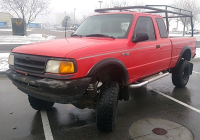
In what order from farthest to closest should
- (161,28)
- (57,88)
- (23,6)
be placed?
(23,6), (161,28), (57,88)

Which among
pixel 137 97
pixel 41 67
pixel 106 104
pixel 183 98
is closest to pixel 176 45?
pixel 183 98

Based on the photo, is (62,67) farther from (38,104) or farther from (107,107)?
(38,104)

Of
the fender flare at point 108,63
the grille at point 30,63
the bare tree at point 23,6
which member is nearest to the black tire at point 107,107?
the fender flare at point 108,63

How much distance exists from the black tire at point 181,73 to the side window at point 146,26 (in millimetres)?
1764

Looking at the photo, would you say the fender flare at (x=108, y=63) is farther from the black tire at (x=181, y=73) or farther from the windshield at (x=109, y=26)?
the black tire at (x=181, y=73)

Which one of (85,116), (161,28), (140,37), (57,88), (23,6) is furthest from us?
(23,6)

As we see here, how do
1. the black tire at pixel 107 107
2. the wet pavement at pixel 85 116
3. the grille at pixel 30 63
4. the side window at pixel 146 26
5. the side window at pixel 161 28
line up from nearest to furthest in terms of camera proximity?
1. the grille at pixel 30 63
2. the black tire at pixel 107 107
3. the wet pavement at pixel 85 116
4. the side window at pixel 146 26
5. the side window at pixel 161 28

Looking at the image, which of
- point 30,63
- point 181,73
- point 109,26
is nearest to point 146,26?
point 109,26

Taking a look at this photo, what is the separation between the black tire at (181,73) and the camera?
5746mm

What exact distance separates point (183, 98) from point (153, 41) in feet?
6.14

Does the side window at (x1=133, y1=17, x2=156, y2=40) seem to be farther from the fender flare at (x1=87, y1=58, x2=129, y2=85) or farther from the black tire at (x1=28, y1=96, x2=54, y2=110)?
the black tire at (x1=28, y1=96, x2=54, y2=110)

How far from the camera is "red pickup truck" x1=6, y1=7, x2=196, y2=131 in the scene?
277 centimetres

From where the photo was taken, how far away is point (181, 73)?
5758 mm

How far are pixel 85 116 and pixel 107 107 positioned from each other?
1.05 meters
